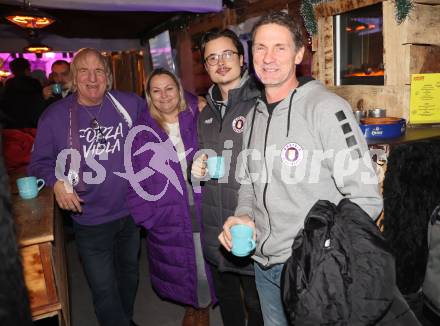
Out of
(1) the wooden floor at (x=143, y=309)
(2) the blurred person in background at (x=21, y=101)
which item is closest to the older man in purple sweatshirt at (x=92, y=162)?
(1) the wooden floor at (x=143, y=309)

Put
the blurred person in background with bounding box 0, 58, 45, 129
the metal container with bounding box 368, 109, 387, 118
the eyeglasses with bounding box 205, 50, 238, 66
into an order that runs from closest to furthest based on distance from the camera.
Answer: the eyeglasses with bounding box 205, 50, 238, 66 → the metal container with bounding box 368, 109, 387, 118 → the blurred person in background with bounding box 0, 58, 45, 129

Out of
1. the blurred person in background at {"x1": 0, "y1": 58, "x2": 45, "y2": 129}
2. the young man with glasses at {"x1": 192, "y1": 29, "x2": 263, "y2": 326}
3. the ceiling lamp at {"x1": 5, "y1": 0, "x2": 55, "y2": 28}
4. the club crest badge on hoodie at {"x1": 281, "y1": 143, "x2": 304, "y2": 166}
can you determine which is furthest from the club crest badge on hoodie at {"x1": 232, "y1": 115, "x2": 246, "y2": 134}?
the blurred person in background at {"x1": 0, "y1": 58, "x2": 45, "y2": 129}

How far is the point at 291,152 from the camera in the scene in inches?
62.9

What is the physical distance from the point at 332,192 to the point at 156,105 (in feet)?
5.05

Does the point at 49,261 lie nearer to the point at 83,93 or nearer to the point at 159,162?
the point at 159,162

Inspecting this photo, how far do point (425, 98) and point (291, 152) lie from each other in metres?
1.59

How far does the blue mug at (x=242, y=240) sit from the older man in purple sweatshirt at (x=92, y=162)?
4.06ft

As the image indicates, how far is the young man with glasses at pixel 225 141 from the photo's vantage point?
220 centimetres

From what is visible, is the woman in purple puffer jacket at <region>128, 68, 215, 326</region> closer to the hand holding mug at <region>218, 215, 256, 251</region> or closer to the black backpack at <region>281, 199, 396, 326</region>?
the hand holding mug at <region>218, 215, 256, 251</region>

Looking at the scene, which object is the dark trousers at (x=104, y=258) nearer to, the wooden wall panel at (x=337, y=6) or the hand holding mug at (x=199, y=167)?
the hand holding mug at (x=199, y=167)

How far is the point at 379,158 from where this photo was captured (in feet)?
6.88

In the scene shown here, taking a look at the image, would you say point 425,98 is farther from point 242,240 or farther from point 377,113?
point 242,240

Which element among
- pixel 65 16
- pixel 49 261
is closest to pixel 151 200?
pixel 49 261

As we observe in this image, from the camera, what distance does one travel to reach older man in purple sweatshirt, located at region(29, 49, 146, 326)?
246 cm
